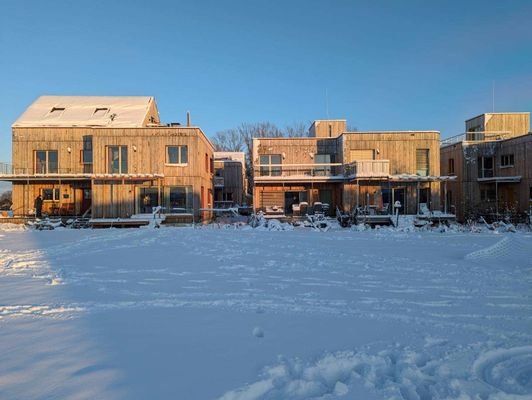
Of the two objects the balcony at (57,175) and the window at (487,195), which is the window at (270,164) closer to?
the balcony at (57,175)

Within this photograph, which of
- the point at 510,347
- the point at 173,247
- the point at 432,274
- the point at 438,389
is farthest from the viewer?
the point at 173,247

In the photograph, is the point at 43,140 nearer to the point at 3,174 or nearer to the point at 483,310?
the point at 3,174

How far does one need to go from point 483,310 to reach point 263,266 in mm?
4753

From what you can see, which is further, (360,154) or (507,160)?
(507,160)

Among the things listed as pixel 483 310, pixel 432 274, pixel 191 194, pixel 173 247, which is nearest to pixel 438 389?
pixel 483 310

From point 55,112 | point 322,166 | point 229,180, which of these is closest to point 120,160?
point 55,112

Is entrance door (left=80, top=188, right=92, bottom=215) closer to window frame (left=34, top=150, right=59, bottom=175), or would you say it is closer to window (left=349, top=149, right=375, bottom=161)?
window frame (left=34, top=150, right=59, bottom=175)

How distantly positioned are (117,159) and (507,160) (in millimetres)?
27367

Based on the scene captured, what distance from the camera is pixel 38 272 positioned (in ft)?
26.3

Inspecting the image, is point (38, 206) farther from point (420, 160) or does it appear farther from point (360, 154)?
point (420, 160)

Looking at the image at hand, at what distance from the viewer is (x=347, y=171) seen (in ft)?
81.5

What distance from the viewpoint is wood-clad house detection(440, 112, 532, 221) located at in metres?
26.0

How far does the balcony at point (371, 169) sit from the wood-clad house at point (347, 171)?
1.75ft

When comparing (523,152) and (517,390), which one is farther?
(523,152)
